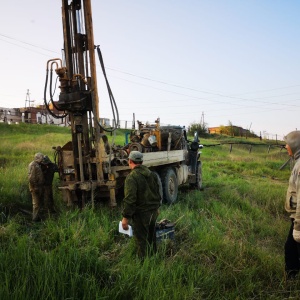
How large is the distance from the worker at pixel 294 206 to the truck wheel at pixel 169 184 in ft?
15.2

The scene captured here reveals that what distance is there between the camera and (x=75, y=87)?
6473 millimetres

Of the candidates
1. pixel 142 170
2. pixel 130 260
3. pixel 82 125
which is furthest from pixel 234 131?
pixel 130 260

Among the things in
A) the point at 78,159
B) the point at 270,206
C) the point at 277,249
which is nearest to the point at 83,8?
the point at 78,159

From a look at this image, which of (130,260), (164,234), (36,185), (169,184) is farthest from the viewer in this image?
(169,184)

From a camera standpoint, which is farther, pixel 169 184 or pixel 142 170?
pixel 169 184

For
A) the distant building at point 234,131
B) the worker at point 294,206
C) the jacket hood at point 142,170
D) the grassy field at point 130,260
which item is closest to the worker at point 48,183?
the grassy field at point 130,260

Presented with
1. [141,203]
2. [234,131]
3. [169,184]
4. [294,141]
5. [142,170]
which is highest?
[234,131]

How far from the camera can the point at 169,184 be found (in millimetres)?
8758

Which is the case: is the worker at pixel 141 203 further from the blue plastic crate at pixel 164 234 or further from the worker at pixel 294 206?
the worker at pixel 294 206

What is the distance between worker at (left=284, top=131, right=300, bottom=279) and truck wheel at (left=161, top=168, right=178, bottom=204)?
4.64 meters

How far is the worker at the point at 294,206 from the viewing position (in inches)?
133

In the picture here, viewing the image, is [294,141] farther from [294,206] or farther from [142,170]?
[142,170]

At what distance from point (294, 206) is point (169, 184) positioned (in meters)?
5.26

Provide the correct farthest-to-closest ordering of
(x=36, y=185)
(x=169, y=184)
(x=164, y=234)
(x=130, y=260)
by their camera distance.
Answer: (x=169, y=184), (x=36, y=185), (x=164, y=234), (x=130, y=260)
